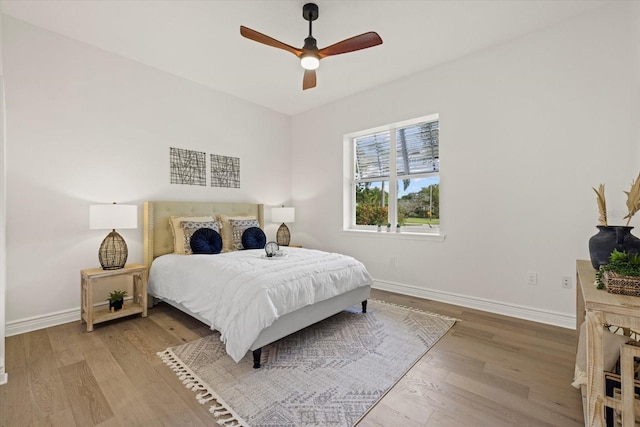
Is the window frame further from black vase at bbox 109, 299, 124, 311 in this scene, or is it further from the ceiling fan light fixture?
black vase at bbox 109, 299, 124, 311

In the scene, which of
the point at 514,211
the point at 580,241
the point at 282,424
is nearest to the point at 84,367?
the point at 282,424

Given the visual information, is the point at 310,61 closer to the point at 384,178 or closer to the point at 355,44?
the point at 355,44

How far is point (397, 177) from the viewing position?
13.2ft

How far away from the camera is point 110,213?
2699 mm

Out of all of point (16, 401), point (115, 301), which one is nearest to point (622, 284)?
point (16, 401)

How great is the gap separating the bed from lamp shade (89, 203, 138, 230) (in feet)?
1.74

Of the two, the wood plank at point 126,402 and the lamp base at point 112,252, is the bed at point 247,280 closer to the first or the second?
the lamp base at point 112,252

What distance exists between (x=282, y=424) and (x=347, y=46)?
2614mm

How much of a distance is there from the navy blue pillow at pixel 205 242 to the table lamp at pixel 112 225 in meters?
0.62

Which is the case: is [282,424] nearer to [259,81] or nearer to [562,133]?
[562,133]

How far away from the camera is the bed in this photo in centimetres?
201

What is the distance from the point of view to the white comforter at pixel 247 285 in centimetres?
199

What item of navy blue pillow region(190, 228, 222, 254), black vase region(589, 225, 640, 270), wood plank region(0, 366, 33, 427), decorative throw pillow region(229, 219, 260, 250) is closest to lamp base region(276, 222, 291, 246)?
decorative throw pillow region(229, 219, 260, 250)

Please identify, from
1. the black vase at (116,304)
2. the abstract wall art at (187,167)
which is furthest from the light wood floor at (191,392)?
the abstract wall art at (187,167)
